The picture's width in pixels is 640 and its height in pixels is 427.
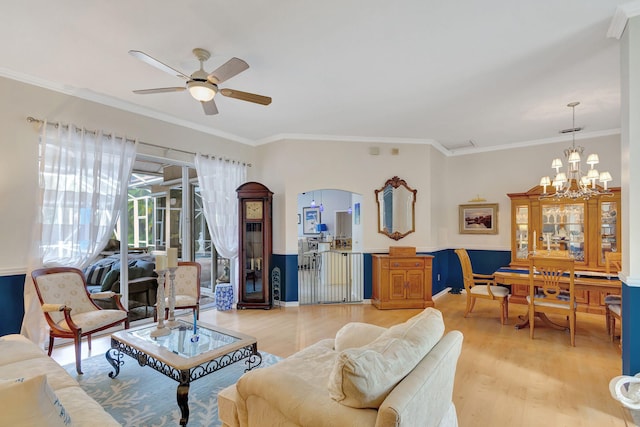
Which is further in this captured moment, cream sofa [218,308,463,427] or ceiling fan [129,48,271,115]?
ceiling fan [129,48,271,115]

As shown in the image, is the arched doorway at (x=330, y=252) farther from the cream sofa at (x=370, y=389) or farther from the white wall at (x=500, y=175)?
the cream sofa at (x=370, y=389)

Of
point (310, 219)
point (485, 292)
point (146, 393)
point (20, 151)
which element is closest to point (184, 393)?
point (146, 393)

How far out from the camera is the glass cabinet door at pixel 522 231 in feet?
18.1

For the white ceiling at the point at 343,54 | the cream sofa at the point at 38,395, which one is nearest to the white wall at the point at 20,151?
the white ceiling at the point at 343,54

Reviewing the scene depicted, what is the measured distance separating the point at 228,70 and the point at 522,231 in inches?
215

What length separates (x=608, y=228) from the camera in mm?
4863

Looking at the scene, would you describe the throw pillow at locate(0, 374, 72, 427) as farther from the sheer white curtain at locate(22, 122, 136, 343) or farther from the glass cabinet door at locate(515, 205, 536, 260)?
the glass cabinet door at locate(515, 205, 536, 260)

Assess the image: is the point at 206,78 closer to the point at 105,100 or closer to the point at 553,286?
the point at 105,100

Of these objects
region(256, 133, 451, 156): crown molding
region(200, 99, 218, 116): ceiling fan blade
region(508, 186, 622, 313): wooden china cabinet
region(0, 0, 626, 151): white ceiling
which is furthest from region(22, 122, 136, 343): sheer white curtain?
region(508, 186, 622, 313): wooden china cabinet

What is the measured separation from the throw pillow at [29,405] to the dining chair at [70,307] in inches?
85.2

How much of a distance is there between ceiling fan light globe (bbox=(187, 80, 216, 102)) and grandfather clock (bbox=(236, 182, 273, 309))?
245 cm

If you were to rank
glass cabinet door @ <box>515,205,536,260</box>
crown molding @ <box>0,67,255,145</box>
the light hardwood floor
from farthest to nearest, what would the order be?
glass cabinet door @ <box>515,205,536,260</box> → crown molding @ <box>0,67,255,145</box> → the light hardwood floor

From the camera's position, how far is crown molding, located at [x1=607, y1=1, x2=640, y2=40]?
2.21m

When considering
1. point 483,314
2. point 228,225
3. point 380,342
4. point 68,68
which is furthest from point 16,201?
point 483,314
